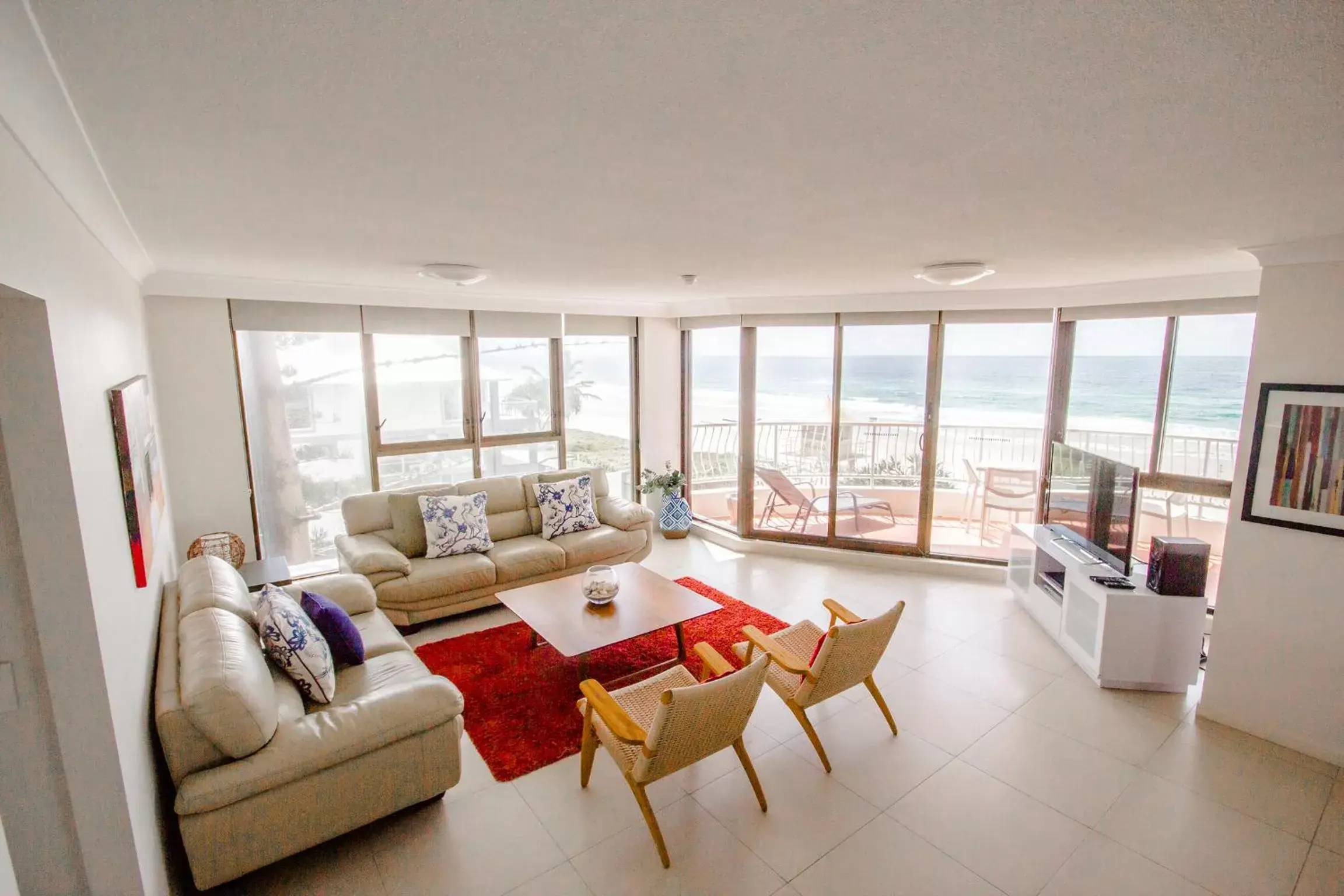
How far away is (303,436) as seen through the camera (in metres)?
4.66

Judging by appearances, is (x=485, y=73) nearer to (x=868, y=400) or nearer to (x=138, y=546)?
(x=138, y=546)

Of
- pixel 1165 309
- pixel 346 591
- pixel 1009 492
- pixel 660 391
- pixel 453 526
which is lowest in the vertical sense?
pixel 346 591

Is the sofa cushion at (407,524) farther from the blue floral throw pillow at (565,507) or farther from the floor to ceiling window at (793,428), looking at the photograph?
the floor to ceiling window at (793,428)

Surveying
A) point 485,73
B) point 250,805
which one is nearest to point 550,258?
point 485,73

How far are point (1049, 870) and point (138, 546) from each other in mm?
3401

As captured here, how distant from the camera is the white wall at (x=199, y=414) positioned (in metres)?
4.11

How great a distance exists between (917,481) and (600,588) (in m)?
3.05

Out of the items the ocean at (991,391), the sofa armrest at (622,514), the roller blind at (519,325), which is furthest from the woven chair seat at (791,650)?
the roller blind at (519,325)

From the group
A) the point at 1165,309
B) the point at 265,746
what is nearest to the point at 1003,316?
the point at 1165,309

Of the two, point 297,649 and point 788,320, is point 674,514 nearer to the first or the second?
point 788,320

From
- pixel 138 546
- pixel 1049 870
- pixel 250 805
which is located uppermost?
pixel 138 546

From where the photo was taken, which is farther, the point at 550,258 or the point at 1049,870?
the point at 550,258

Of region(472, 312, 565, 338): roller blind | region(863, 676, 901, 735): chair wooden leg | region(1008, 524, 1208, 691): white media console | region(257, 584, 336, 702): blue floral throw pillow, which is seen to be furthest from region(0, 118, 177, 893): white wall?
region(1008, 524, 1208, 691): white media console

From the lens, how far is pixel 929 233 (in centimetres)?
246
